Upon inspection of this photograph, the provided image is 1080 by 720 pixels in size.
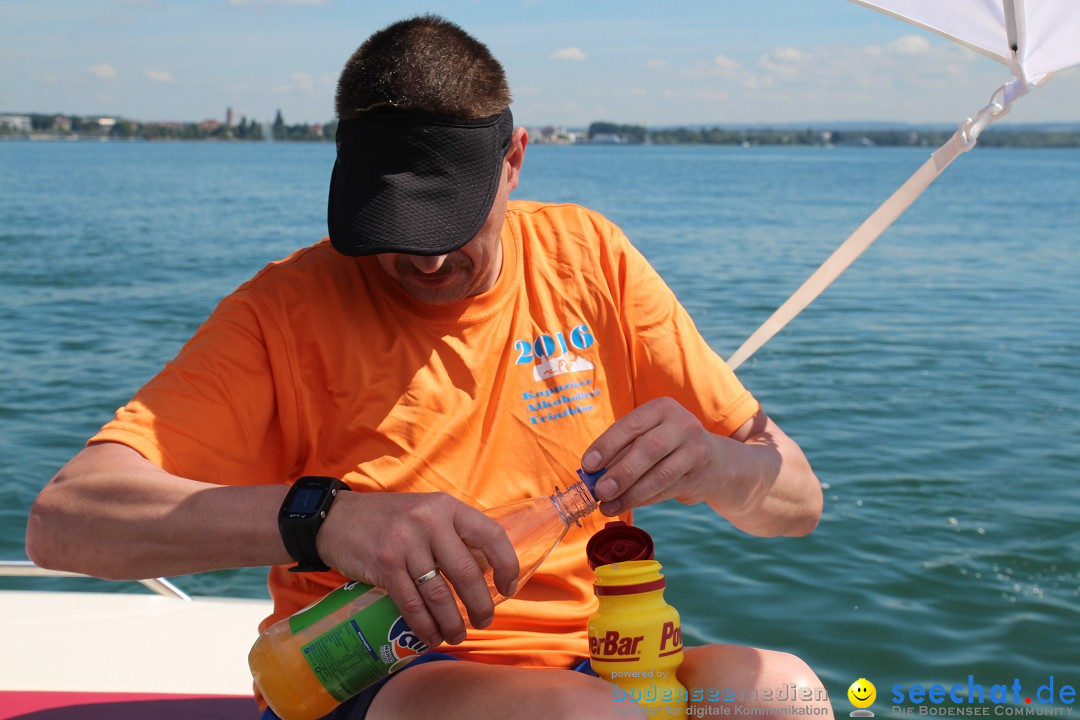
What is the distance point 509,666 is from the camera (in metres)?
1.89

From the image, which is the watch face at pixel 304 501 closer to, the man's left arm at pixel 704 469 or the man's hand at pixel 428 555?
the man's hand at pixel 428 555

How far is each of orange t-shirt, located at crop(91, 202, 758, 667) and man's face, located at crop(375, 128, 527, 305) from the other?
3 centimetres

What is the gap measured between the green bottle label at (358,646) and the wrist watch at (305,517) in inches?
3.6

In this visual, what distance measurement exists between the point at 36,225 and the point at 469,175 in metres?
29.0

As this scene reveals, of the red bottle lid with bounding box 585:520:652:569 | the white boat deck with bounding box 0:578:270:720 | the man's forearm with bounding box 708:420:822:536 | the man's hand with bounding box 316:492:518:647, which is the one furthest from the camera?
the white boat deck with bounding box 0:578:270:720

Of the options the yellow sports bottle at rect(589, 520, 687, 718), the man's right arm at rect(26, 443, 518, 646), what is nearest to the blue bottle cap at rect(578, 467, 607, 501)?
the yellow sports bottle at rect(589, 520, 687, 718)

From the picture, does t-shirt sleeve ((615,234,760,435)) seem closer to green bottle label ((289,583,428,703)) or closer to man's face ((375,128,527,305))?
man's face ((375,128,527,305))

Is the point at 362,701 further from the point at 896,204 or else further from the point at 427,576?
the point at 896,204

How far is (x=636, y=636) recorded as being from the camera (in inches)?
70.3

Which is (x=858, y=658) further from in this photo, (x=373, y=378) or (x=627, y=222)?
(x=627, y=222)

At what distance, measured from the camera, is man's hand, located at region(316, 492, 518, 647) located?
5.11ft

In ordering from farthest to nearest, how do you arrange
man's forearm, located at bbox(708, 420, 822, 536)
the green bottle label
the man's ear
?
1. the man's ear
2. man's forearm, located at bbox(708, 420, 822, 536)
3. the green bottle label

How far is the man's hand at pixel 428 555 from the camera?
1559mm

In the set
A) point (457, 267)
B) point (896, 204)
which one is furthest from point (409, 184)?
point (896, 204)
